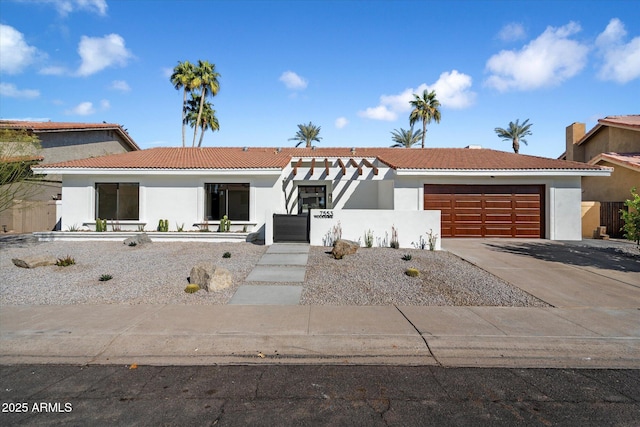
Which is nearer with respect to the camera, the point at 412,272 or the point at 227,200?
the point at 412,272

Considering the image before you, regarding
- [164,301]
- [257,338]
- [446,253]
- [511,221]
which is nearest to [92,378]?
[257,338]

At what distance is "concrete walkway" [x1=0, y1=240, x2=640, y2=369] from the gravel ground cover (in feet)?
1.89

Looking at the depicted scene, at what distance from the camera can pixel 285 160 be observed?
55.2ft

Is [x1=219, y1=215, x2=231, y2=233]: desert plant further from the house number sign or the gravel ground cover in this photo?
the house number sign

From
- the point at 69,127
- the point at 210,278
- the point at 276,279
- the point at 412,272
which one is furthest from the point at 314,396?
the point at 69,127

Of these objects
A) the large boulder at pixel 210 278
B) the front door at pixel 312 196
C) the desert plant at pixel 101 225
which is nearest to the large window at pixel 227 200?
the front door at pixel 312 196

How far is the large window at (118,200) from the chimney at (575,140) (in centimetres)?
2949

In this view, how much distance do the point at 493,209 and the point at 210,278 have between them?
12.9 metres

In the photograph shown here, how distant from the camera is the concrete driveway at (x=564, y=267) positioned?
25.3 ft

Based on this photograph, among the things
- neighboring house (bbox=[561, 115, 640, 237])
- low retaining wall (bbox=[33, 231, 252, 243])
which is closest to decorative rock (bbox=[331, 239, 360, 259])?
low retaining wall (bbox=[33, 231, 252, 243])

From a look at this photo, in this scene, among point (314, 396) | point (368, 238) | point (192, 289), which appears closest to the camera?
point (314, 396)

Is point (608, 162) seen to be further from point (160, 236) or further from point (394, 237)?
point (160, 236)

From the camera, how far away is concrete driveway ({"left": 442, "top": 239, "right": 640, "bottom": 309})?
770 centimetres

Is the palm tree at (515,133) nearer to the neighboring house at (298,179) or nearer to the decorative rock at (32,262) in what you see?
the neighboring house at (298,179)
